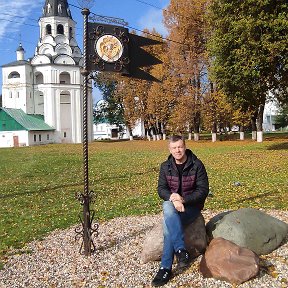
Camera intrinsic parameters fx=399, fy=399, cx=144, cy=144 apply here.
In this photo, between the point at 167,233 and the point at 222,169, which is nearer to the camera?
the point at 167,233

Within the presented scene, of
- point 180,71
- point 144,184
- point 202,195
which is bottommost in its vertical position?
point 144,184

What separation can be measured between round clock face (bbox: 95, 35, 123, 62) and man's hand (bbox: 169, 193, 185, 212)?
257cm

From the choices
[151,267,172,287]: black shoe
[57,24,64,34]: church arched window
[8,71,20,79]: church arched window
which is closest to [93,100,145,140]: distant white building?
[57,24,64,34]: church arched window

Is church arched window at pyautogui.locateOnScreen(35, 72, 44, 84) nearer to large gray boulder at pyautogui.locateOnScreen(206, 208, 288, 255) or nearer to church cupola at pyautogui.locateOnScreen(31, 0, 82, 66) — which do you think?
church cupola at pyautogui.locateOnScreen(31, 0, 82, 66)

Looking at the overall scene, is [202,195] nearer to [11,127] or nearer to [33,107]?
[11,127]

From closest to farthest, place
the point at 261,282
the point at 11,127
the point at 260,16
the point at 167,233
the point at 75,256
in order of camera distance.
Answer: the point at 261,282
the point at 167,233
the point at 75,256
the point at 260,16
the point at 11,127

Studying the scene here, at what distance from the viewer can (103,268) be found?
5.60 m

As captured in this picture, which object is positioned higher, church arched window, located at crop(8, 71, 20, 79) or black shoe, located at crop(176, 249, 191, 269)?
church arched window, located at crop(8, 71, 20, 79)

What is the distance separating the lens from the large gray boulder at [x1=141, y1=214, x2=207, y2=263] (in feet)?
18.4

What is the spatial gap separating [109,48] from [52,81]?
5970cm

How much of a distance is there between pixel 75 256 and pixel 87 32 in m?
3.53

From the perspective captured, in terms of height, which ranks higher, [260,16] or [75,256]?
[260,16]

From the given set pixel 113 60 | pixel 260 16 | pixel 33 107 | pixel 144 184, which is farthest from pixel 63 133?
pixel 113 60

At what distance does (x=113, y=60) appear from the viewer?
21.5 feet
